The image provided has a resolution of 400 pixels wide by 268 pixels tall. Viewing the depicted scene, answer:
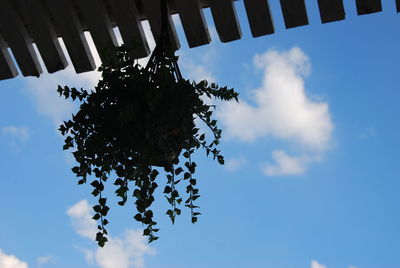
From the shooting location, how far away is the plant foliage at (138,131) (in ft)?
5.03

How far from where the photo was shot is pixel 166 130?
5.02 ft

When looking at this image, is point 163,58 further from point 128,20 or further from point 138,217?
point 138,217

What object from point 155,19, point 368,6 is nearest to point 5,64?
point 155,19

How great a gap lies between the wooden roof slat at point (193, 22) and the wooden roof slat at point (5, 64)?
31.3 inches

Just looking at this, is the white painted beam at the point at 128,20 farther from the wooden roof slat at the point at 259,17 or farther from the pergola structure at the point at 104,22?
the wooden roof slat at the point at 259,17

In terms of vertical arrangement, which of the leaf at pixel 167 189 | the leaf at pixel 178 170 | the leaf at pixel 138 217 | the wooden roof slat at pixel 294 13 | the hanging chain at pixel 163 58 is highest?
the wooden roof slat at pixel 294 13

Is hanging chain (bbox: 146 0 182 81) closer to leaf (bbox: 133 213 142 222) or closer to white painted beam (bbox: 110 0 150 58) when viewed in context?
white painted beam (bbox: 110 0 150 58)

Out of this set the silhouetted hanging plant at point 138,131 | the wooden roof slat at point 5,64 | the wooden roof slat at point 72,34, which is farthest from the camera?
the wooden roof slat at point 5,64

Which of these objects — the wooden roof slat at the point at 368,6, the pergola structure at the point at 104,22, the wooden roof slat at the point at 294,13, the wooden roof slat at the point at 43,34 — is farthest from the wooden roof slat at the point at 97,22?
the wooden roof slat at the point at 368,6

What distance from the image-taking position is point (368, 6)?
1842mm

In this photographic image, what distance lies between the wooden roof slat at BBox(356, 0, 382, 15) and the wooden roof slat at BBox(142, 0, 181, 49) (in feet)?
2.32

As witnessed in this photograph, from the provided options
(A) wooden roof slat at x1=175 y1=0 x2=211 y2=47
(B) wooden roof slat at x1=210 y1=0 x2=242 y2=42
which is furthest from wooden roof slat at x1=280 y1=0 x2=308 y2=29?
(A) wooden roof slat at x1=175 y1=0 x2=211 y2=47

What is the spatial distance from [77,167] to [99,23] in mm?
671

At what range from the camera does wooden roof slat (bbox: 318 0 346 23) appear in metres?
1.87
